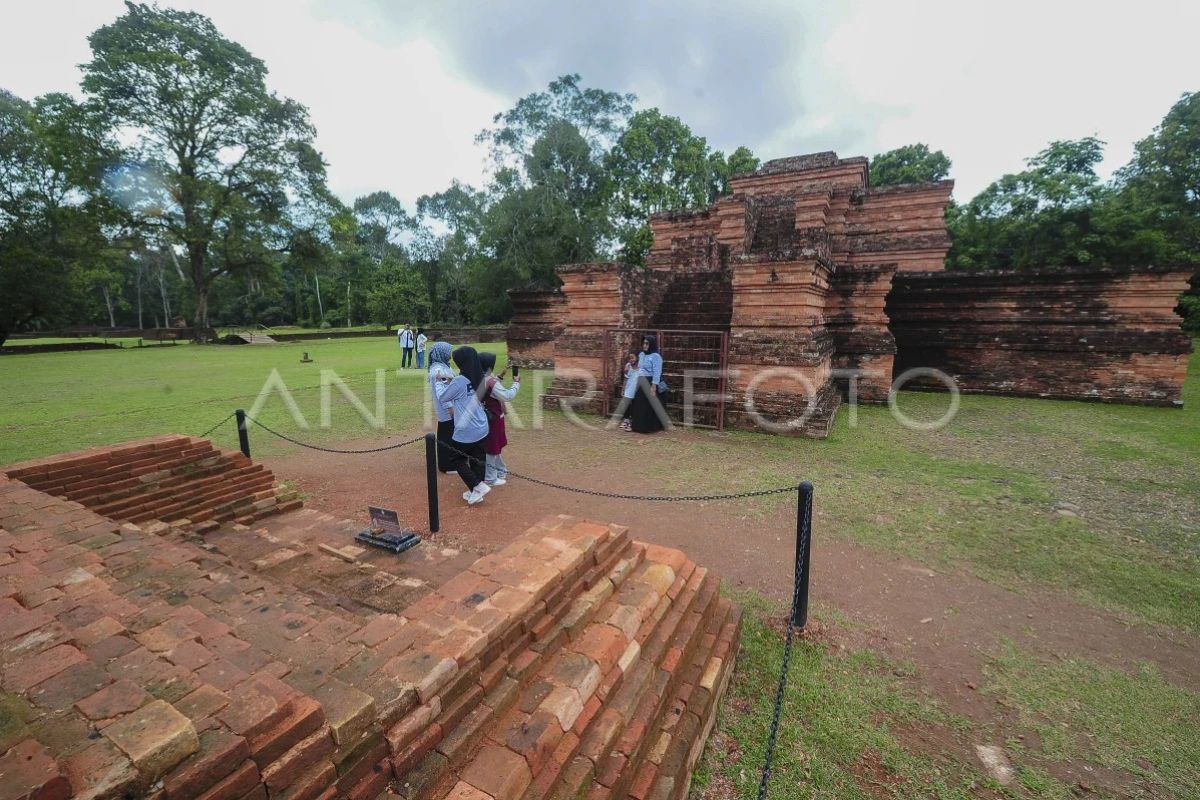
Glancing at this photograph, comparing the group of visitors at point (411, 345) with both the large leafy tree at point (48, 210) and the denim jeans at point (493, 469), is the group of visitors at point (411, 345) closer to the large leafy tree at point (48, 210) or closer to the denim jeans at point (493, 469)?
the denim jeans at point (493, 469)

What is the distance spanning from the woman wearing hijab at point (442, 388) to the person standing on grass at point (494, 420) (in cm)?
37

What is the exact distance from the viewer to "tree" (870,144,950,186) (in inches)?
1144

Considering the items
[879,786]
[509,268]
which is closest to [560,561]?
[879,786]

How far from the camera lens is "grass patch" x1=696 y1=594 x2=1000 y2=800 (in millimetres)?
2006

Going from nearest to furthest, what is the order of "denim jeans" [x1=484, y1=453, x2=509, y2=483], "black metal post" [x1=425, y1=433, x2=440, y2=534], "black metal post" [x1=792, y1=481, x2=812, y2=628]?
"black metal post" [x1=792, y1=481, x2=812, y2=628]
"black metal post" [x1=425, y1=433, x2=440, y2=534]
"denim jeans" [x1=484, y1=453, x2=509, y2=483]

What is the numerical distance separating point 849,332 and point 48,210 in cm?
3612

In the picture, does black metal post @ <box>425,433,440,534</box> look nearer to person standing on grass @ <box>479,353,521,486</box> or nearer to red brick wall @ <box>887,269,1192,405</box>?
person standing on grass @ <box>479,353,521,486</box>

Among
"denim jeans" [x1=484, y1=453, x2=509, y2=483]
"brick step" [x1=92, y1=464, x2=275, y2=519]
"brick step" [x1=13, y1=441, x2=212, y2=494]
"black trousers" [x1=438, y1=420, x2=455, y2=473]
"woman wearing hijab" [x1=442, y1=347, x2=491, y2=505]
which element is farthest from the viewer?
"denim jeans" [x1=484, y1=453, x2=509, y2=483]

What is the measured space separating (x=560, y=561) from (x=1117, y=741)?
2.62m

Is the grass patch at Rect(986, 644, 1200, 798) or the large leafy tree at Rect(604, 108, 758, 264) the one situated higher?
the large leafy tree at Rect(604, 108, 758, 264)

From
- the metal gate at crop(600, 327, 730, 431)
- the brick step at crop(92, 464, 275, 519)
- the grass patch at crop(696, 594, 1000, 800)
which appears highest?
the metal gate at crop(600, 327, 730, 431)

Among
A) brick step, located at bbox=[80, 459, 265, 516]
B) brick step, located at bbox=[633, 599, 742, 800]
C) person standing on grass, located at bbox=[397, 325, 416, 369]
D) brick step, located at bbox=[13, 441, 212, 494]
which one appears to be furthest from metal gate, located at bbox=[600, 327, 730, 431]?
person standing on grass, located at bbox=[397, 325, 416, 369]

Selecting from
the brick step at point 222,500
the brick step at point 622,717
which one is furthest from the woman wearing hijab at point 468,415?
the brick step at point 622,717

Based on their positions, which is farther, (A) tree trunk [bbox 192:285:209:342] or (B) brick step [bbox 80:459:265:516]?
(A) tree trunk [bbox 192:285:209:342]
